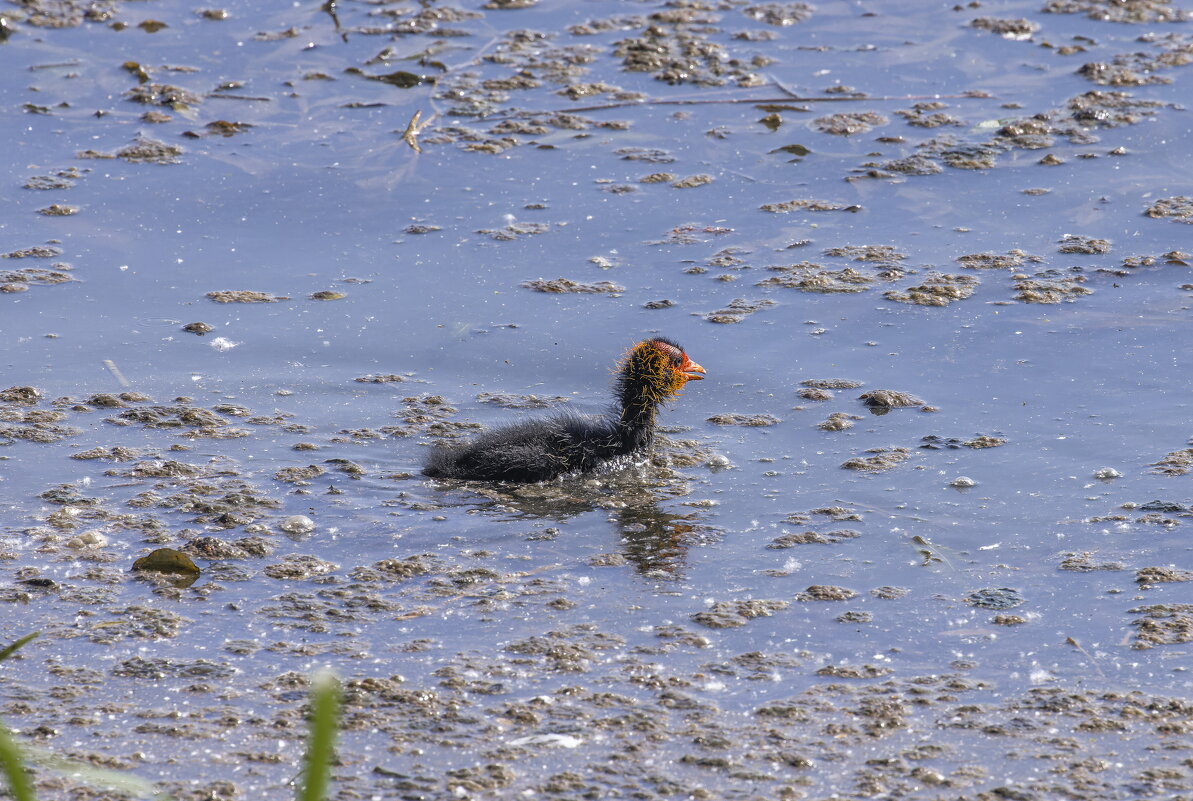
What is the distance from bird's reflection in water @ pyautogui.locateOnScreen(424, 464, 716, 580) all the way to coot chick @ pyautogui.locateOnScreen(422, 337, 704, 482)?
0.25 ft

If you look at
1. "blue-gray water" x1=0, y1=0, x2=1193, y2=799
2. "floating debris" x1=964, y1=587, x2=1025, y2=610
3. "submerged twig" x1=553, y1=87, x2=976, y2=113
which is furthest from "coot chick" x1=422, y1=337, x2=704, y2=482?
"submerged twig" x1=553, y1=87, x2=976, y2=113

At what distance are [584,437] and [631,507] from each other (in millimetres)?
519

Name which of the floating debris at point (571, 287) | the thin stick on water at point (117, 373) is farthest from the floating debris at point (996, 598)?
the thin stick on water at point (117, 373)

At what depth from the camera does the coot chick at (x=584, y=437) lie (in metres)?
6.15

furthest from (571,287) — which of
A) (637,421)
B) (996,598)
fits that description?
(996,598)

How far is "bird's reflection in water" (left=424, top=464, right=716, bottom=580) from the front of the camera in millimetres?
5504

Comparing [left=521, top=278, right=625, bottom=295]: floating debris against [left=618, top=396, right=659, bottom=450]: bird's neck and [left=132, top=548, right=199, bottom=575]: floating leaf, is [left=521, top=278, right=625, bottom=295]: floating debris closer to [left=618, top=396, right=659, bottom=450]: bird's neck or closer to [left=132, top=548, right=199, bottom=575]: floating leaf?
[left=618, top=396, right=659, bottom=450]: bird's neck

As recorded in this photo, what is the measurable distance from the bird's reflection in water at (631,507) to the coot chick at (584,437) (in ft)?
0.25

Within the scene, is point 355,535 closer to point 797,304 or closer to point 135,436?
point 135,436

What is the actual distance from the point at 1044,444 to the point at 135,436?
12.4 ft

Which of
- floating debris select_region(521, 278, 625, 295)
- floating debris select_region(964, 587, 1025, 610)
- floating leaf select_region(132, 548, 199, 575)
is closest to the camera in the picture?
floating debris select_region(964, 587, 1025, 610)

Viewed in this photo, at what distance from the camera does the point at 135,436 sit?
6.34 meters

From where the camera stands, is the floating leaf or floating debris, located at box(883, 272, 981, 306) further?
floating debris, located at box(883, 272, 981, 306)

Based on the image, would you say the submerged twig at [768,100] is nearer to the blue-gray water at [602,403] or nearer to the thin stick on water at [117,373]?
the blue-gray water at [602,403]
